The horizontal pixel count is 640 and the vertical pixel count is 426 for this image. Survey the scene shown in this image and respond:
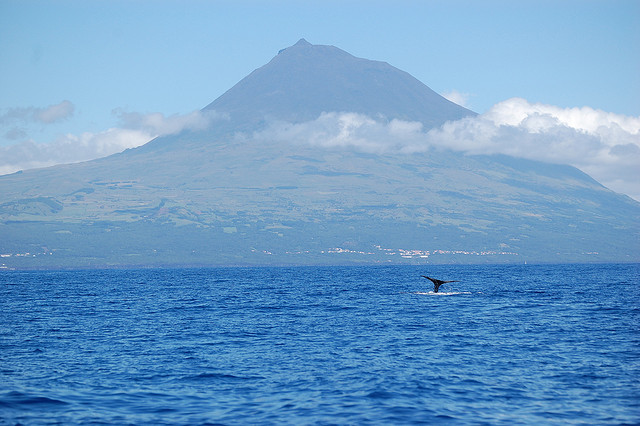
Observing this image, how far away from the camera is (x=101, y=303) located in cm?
9700

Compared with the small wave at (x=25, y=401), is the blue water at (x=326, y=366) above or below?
above

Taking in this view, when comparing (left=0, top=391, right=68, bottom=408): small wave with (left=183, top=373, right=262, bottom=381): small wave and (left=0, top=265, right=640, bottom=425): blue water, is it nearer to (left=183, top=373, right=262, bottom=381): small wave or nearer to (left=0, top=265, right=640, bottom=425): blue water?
(left=0, top=265, right=640, bottom=425): blue water

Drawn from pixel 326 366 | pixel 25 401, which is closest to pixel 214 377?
pixel 326 366

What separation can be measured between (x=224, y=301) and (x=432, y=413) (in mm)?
67121

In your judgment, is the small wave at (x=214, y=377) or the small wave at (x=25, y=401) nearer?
the small wave at (x=25, y=401)

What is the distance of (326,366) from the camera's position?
44125mm

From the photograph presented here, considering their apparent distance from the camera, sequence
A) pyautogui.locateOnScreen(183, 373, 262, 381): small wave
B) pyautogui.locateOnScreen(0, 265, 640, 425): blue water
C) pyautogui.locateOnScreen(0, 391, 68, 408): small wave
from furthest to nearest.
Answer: pyautogui.locateOnScreen(183, 373, 262, 381): small wave
pyautogui.locateOnScreen(0, 391, 68, 408): small wave
pyautogui.locateOnScreen(0, 265, 640, 425): blue water

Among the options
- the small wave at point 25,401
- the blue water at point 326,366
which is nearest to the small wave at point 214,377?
the blue water at point 326,366

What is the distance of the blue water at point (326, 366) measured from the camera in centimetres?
3356

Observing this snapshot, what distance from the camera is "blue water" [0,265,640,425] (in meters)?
33.6

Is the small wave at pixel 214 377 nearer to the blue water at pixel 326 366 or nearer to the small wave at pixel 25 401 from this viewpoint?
the blue water at pixel 326 366

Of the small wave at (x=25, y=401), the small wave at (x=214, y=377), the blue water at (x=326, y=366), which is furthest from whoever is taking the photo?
the small wave at (x=214, y=377)

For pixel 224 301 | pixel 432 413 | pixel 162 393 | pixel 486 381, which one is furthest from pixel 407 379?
pixel 224 301

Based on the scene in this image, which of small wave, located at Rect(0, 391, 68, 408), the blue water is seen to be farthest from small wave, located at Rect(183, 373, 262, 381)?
small wave, located at Rect(0, 391, 68, 408)
